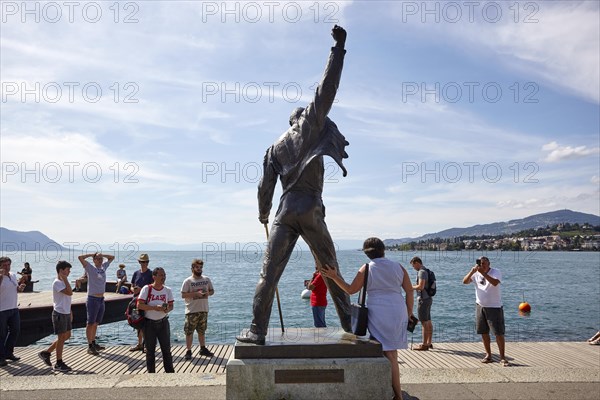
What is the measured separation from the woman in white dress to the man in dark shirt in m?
0.52

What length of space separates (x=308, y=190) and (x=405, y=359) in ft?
17.5

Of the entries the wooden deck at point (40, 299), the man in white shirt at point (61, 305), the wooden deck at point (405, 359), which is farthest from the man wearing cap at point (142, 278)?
the wooden deck at point (40, 299)

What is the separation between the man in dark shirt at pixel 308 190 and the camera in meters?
5.06

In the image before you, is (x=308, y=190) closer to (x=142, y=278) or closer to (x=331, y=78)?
(x=331, y=78)

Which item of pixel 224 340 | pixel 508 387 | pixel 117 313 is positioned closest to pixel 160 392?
pixel 508 387

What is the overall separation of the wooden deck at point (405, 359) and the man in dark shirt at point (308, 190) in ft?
13.0

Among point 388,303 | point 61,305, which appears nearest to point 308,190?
point 388,303

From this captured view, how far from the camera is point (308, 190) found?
5262 mm

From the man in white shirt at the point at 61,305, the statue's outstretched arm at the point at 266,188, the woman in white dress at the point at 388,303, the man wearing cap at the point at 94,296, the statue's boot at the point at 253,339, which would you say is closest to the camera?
the woman in white dress at the point at 388,303

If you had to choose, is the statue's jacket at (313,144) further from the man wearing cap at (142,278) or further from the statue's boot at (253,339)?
the man wearing cap at (142,278)

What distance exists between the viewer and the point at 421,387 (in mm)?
5625

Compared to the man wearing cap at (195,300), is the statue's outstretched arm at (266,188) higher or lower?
higher

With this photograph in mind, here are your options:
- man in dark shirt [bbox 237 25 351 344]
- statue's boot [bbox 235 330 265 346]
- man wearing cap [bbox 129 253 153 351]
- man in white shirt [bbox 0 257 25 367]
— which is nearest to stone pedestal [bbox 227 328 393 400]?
statue's boot [bbox 235 330 265 346]

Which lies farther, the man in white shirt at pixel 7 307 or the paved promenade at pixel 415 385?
the man in white shirt at pixel 7 307
